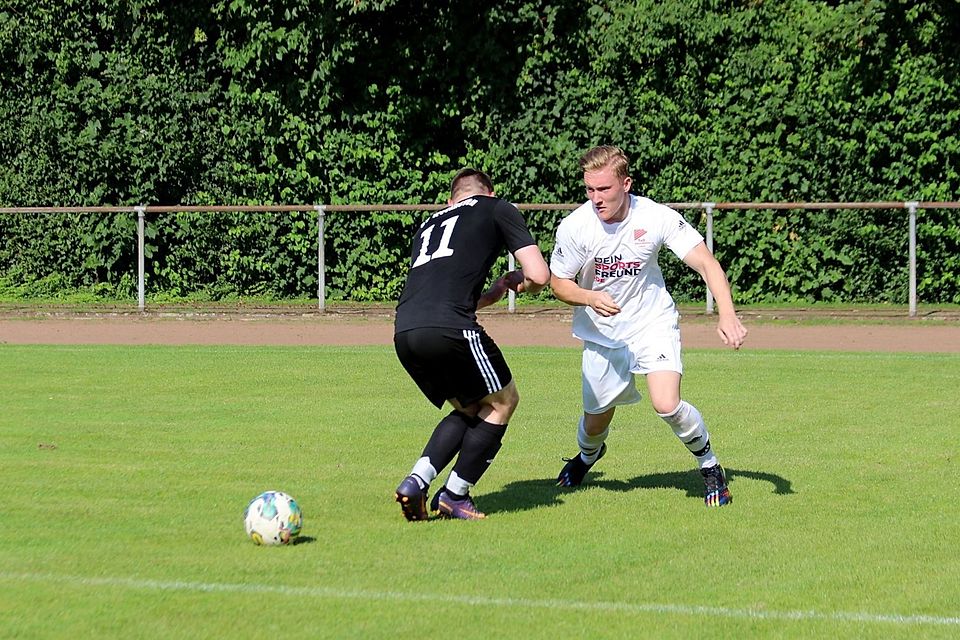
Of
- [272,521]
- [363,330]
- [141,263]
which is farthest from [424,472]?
[141,263]

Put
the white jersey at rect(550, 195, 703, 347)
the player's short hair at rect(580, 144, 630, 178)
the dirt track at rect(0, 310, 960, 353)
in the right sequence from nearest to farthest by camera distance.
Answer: the player's short hair at rect(580, 144, 630, 178) → the white jersey at rect(550, 195, 703, 347) → the dirt track at rect(0, 310, 960, 353)

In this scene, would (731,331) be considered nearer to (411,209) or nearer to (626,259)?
(626,259)

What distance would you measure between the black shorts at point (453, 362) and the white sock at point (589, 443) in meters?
1.17

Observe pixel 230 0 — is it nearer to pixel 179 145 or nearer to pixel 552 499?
pixel 179 145

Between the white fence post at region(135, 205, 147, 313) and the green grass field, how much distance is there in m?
9.40

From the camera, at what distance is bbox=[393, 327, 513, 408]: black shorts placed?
6.84m

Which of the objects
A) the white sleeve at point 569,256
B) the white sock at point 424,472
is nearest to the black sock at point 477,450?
the white sock at point 424,472

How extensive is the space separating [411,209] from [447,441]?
14.4 metres

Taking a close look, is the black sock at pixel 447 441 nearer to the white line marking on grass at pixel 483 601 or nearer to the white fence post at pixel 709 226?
the white line marking on grass at pixel 483 601

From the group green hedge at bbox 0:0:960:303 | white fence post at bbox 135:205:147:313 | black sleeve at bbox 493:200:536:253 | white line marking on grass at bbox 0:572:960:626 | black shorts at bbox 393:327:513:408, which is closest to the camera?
white line marking on grass at bbox 0:572:960:626

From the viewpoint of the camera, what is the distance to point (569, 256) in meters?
7.68

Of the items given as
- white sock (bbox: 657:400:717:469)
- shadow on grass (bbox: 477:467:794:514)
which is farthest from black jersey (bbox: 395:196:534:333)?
white sock (bbox: 657:400:717:469)

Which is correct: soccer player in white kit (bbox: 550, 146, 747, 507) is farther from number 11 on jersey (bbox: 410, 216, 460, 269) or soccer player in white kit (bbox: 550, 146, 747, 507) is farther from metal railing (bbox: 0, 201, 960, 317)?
metal railing (bbox: 0, 201, 960, 317)

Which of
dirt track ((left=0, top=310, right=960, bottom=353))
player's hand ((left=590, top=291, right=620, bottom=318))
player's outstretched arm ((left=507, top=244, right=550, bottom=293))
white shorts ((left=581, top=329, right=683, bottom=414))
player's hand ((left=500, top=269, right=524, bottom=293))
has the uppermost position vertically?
player's outstretched arm ((left=507, top=244, right=550, bottom=293))
